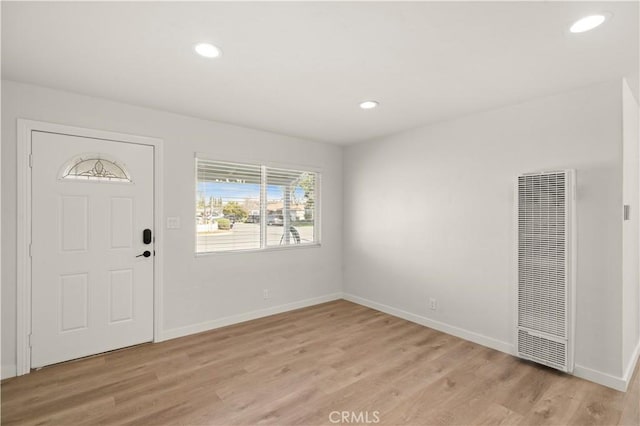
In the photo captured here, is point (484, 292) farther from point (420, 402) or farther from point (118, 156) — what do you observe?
point (118, 156)

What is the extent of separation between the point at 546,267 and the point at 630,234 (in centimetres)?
83

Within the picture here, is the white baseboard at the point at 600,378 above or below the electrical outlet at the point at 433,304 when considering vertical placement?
below

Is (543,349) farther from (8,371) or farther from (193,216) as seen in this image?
(8,371)

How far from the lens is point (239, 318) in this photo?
402cm

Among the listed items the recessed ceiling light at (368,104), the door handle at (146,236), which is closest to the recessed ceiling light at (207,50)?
the recessed ceiling light at (368,104)

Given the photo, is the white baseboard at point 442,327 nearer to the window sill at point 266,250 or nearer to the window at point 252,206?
the window sill at point 266,250

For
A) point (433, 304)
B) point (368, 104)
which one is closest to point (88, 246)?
point (368, 104)

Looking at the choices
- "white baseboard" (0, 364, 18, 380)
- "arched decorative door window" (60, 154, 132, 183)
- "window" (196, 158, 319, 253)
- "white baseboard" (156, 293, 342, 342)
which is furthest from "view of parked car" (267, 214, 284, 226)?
"white baseboard" (0, 364, 18, 380)

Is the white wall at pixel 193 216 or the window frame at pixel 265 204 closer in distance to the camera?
the white wall at pixel 193 216

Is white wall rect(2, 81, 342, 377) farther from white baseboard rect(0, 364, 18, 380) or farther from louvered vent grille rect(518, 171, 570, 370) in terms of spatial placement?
louvered vent grille rect(518, 171, 570, 370)

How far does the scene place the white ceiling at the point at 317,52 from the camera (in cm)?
174

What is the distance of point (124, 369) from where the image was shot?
2.82 meters

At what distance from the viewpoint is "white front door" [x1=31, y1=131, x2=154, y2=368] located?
2830 millimetres

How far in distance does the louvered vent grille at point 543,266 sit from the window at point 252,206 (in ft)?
9.24
